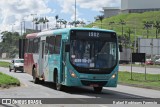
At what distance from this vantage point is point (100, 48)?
21766 mm

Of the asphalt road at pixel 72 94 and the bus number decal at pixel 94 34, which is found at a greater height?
the bus number decal at pixel 94 34

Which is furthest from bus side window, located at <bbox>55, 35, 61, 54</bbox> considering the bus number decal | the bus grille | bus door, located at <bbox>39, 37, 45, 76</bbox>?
bus door, located at <bbox>39, 37, 45, 76</bbox>

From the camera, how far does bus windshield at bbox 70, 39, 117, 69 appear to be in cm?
2150

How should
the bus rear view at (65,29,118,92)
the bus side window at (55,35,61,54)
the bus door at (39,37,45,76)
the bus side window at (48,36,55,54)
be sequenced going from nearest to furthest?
the bus rear view at (65,29,118,92) < the bus side window at (55,35,61,54) < the bus side window at (48,36,55,54) < the bus door at (39,37,45,76)

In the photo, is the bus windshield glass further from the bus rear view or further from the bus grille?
the bus grille

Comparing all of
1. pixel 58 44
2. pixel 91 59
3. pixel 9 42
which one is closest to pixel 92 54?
pixel 91 59

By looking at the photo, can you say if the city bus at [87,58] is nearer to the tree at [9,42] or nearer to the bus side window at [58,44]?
the bus side window at [58,44]

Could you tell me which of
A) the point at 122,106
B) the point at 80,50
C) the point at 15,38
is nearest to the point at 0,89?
the point at 80,50

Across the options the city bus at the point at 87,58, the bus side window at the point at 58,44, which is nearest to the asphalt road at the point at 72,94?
the city bus at the point at 87,58

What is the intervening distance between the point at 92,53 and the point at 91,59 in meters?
0.31

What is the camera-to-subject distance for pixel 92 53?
21625 mm

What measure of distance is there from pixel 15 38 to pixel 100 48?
160 metres

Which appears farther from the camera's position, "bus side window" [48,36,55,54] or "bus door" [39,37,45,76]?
"bus door" [39,37,45,76]

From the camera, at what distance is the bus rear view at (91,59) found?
21.5 metres
